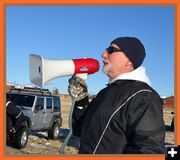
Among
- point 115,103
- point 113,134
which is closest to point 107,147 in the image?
point 113,134

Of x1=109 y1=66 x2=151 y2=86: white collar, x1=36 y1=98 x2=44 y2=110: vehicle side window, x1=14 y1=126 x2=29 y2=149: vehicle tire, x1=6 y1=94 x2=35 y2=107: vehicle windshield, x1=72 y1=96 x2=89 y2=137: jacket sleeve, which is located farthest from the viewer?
x1=36 y1=98 x2=44 y2=110: vehicle side window

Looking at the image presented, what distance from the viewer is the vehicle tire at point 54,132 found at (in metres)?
13.8

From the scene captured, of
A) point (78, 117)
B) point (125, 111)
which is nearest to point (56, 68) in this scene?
point (78, 117)

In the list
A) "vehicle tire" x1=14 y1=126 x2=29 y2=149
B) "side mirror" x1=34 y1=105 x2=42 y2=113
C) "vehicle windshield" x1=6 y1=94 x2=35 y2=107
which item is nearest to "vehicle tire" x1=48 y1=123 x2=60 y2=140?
"side mirror" x1=34 y1=105 x2=42 y2=113

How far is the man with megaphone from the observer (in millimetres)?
2264

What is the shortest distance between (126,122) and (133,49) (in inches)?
19.4

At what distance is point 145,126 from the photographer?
2.25 metres

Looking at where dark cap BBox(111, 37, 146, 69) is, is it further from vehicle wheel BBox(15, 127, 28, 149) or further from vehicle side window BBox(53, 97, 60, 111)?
vehicle side window BBox(53, 97, 60, 111)

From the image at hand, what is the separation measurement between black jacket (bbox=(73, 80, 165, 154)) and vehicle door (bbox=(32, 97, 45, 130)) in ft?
32.1

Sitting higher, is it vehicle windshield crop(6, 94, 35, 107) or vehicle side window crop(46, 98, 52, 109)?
vehicle windshield crop(6, 94, 35, 107)

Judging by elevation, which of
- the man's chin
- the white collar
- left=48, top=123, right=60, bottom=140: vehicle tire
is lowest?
left=48, top=123, right=60, bottom=140: vehicle tire

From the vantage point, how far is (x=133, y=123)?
7.48 ft

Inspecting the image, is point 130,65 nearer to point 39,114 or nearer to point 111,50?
point 111,50

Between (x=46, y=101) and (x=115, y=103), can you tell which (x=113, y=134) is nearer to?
(x=115, y=103)
